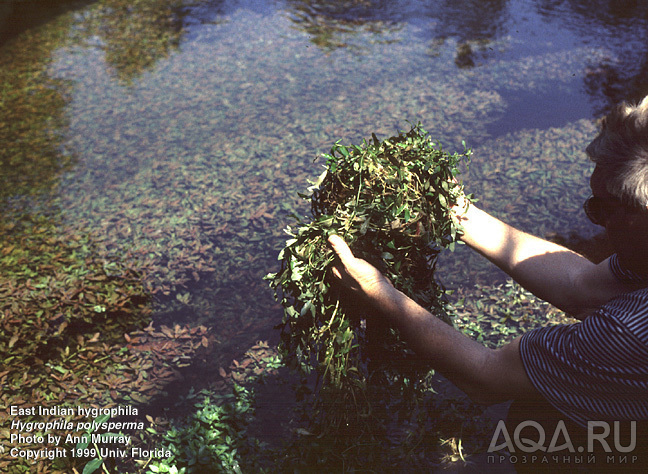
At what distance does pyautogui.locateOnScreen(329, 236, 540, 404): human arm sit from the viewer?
1.70 metres

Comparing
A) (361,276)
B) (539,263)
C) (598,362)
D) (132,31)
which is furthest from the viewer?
(132,31)

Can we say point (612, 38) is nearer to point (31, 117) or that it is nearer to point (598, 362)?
point (598, 362)

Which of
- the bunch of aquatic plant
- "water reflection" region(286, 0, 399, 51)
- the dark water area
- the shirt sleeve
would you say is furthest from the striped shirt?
"water reflection" region(286, 0, 399, 51)

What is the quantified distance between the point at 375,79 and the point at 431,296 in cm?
508

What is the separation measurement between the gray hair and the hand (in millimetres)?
839

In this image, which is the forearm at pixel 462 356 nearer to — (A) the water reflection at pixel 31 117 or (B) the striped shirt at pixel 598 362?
(B) the striped shirt at pixel 598 362

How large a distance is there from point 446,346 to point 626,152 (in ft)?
2.87

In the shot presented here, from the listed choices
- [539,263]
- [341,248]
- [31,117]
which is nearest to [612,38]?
[539,263]

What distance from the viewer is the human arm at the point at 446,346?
1695 millimetres

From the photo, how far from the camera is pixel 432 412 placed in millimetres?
2908

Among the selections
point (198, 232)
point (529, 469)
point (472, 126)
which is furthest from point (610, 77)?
point (529, 469)

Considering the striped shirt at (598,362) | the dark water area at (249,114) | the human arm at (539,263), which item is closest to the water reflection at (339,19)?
the dark water area at (249,114)

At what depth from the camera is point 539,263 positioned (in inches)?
89.0

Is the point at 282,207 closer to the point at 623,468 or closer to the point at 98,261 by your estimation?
the point at 98,261
